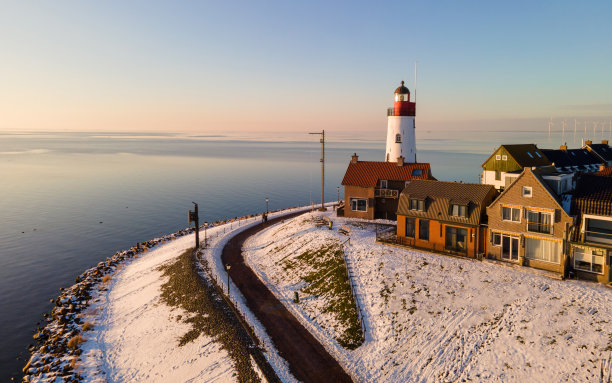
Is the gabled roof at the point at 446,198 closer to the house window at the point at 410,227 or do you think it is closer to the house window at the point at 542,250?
the house window at the point at 410,227

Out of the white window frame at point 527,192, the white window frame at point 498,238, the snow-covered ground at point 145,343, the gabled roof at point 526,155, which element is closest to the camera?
the snow-covered ground at point 145,343

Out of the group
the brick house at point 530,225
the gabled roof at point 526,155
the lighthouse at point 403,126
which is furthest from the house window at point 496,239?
the lighthouse at point 403,126

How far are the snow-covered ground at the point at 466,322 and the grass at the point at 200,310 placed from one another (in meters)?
5.90

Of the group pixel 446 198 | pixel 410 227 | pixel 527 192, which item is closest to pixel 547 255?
pixel 527 192

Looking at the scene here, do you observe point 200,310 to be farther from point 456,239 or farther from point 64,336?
point 456,239

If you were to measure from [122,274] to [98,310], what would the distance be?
1067cm

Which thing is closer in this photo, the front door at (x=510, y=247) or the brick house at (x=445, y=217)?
the front door at (x=510, y=247)

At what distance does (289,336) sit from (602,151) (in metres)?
70.8

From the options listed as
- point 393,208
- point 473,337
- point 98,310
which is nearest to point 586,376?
point 473,337

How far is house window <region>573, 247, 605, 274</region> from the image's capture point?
30344 mm

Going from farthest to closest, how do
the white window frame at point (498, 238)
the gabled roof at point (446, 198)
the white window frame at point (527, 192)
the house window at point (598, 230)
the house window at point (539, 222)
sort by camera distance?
the gabled roof at point (446, 198)
the white window frame at point (498, 238)
the white window frame at point (527, 192)
the house window at point (539, 222)
the house window at point (598, 230)

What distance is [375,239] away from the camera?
4272cm

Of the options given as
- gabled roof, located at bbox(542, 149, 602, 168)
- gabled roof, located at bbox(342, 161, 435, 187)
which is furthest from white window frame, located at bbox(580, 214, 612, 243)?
gabled roof, located at bbox(542, 149, 602, 168)

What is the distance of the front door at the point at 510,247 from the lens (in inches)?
1356
